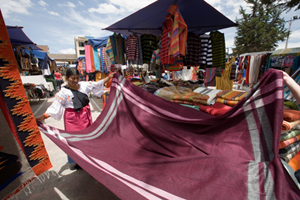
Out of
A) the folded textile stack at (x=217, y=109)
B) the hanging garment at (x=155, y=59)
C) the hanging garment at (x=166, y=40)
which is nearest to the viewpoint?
the folded textile stack at (x=217, y=109)

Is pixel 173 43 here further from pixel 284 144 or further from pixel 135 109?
pixel 284 144

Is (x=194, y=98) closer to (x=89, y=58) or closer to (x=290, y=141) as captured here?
(x=290, y=141)

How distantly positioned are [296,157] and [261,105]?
76cm

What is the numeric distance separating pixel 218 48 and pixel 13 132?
4255mm

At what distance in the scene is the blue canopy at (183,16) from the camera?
9.25 feet

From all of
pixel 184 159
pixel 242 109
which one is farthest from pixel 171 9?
pixel 184 159

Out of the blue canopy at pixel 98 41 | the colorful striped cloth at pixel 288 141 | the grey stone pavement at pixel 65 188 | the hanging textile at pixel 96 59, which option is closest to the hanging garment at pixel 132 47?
the blue canopy at pixel 98 41

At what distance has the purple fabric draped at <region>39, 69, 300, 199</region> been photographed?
1.02 m

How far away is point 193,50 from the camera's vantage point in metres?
3.82

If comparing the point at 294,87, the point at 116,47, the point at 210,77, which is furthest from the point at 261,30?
the point at 294,87

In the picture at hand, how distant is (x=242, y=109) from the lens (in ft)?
4.24

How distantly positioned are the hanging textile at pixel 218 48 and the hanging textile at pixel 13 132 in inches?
159

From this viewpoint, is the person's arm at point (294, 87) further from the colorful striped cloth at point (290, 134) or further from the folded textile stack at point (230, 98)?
the folded textile stack at point (230, 98)

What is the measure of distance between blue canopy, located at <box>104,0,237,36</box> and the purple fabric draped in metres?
2.17
